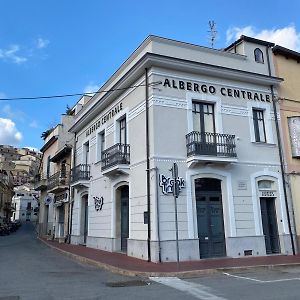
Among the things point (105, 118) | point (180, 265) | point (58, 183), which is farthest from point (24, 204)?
point (180, 265)

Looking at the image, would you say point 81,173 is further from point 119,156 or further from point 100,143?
point 119,156

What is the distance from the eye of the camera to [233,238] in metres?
15.3

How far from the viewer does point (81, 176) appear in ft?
73.3

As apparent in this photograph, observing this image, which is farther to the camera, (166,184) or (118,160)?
(118,160)

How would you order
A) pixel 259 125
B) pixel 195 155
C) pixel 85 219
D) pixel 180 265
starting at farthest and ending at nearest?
pixel 85 219 < pixel 259 125 < pixel 195 155 < pixel 180 265

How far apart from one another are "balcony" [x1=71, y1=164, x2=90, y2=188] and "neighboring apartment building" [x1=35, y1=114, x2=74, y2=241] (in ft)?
11.3

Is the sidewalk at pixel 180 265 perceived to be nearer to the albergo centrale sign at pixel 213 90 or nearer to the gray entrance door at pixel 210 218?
the gray entrance door at pixel 210 218

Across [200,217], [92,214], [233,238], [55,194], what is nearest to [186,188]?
[200,217]

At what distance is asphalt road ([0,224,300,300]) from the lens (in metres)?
8.20

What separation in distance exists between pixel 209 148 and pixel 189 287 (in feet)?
23.0

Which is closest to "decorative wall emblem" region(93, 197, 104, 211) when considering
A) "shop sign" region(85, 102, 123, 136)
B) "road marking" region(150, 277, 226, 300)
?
"shop sign" region(85, 102, 123, 136)

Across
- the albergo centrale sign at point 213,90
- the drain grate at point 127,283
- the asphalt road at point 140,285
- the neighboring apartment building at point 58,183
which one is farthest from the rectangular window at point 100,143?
the drain grate at point 127,283

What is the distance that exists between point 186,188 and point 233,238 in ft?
9.74

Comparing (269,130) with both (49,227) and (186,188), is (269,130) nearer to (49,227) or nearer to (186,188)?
(186,188)
